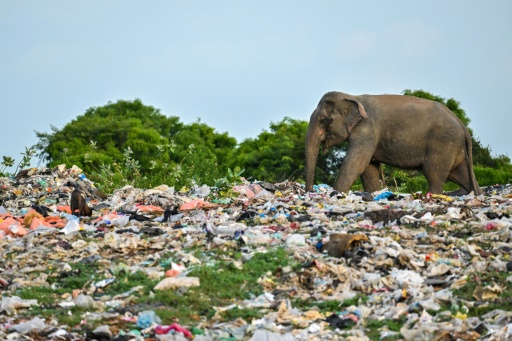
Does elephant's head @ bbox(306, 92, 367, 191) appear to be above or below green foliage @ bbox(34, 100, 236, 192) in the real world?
below

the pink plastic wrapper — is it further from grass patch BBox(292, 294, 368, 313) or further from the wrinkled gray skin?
the wrinkled gray skin

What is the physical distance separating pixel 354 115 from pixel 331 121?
0.39m

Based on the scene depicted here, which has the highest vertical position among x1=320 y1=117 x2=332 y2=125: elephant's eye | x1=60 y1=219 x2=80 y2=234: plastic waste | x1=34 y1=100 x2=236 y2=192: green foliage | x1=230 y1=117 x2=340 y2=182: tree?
x1=34 y1=100 x2=236 y2=192: green foliage

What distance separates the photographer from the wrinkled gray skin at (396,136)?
15.1 meters

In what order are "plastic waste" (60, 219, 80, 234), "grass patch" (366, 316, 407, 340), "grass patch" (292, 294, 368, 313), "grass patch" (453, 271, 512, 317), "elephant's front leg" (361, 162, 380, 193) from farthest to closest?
"elephant's front leg" (361, 162, 380, 193)
"plastic waste" (60, 219, 80, 234)
"grass patch" (292, 294, 368, 313)
"grass patch" (453, 271, 512, 317)
"grass patch" (366, 316, 407, 340)

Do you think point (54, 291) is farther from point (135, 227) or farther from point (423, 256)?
point (423, 256)

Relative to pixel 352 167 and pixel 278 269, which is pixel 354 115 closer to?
pixel 352 167

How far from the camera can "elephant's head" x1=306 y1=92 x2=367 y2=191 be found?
49.8ft

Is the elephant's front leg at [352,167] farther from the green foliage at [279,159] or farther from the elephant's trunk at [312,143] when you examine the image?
the green foliage at [279,159]

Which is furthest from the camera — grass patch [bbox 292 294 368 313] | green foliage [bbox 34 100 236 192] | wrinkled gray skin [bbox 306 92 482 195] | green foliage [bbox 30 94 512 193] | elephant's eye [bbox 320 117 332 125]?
green foliage [bbox 34 100 236 192]

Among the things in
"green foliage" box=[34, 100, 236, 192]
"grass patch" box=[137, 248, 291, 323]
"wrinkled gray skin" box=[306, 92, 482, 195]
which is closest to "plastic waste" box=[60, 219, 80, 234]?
"grass patch" box=[137, 248, 291, 323]

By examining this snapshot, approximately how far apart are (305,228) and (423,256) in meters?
1.57

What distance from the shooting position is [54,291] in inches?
328

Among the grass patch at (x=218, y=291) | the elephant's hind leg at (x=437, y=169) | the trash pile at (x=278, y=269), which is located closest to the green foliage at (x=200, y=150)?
the elephant's hind leg at (x=437, y=169)
